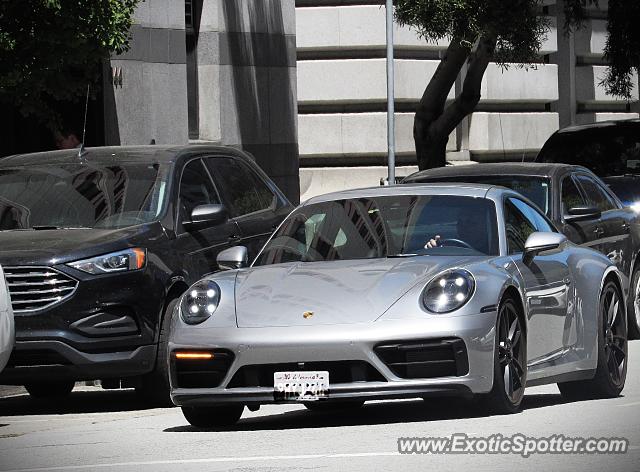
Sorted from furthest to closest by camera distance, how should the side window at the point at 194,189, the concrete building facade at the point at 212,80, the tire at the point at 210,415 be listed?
the concrete building facade at the point at 212,80 < the side window at the point at 194,189 < the tire at the point at 210,415

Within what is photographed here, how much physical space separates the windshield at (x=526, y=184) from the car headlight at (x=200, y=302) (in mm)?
5338

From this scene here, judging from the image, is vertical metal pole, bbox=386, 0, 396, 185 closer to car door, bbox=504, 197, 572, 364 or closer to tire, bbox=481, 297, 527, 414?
car door, bbox=504, 197, 572, 364

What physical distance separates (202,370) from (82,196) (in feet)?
11.8

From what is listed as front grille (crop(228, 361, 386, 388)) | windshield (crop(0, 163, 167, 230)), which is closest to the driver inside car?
front grille (crop(228, 361, 386, 388))

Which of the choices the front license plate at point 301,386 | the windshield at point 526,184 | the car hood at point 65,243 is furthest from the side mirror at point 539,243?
the windshield at point 526,184

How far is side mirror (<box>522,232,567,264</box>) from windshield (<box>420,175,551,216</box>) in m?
4.28

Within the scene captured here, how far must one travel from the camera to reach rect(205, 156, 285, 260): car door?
1390 centimetres

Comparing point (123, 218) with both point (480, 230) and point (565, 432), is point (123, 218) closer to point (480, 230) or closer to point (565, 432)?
point (480, 230)

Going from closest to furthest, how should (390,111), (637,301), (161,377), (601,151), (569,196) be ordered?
(161,377) < (569,196) < (637,301) < (601,151) < (390,111)

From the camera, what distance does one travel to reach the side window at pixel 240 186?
46.0 ft

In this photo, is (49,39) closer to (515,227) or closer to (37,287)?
(37,287)

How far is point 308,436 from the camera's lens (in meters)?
9.58

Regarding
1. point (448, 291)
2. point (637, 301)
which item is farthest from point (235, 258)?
point (637, 301)

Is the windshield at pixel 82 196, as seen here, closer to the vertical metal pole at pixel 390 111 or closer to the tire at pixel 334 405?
the tire at pixel 334 405
